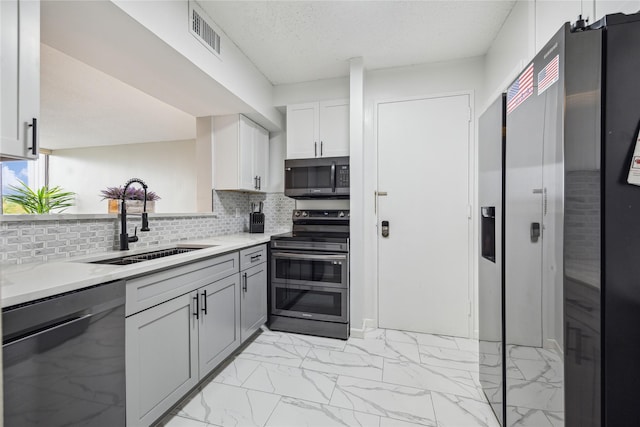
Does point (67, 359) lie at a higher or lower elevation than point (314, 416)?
higher

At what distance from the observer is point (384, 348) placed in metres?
2.42

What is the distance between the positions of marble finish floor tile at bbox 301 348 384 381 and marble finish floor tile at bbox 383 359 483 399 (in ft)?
0.27

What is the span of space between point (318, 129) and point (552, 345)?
2.54 m

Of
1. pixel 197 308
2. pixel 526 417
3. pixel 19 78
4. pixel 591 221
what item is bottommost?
pixel 526 417

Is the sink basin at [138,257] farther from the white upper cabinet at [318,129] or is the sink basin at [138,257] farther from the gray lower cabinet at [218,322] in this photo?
the white upper cabinet at [318,129]

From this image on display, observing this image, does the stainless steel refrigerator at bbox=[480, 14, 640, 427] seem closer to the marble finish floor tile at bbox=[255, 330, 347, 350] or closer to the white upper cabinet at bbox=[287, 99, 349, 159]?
the marble finish floor tile at bbox=[255, 330, 347, 350]

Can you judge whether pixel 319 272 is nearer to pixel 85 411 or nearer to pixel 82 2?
pixel 85 411

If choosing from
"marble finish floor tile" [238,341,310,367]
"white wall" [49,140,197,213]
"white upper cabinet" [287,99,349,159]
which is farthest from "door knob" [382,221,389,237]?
"white wall" [49,140,197,213]

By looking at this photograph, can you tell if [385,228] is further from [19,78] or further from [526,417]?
[19,78]

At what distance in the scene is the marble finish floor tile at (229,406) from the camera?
1579 millimetres

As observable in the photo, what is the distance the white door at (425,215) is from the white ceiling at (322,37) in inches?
18.5

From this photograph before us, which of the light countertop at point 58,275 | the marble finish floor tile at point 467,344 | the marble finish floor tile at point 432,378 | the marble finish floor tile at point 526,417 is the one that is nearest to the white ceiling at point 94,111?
the light countertop at point 58,275

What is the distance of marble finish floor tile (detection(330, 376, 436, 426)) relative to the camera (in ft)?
5.35

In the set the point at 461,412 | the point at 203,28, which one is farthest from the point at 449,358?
the point at 203,28
